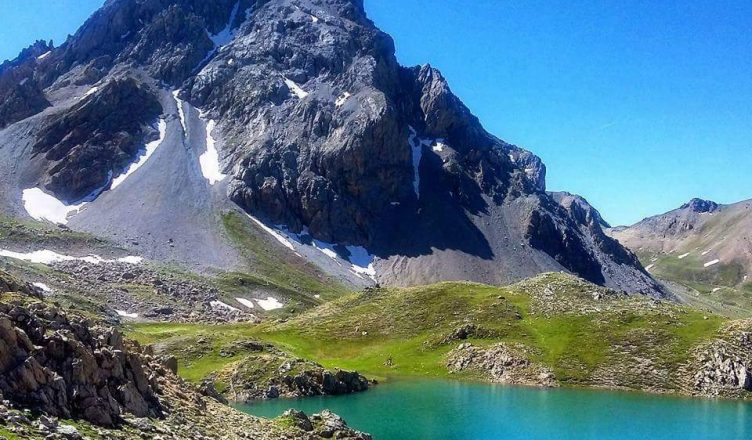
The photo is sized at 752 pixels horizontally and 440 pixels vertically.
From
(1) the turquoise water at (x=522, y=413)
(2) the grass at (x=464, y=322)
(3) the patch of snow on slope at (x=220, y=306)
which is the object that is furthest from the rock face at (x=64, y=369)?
(3) the patch of snow on slope at (x=220, y=306)

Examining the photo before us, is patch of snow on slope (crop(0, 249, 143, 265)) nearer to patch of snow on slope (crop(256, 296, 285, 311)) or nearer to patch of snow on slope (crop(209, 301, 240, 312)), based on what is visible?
patch of snow on slope (crop(209, 301, 240, 312))

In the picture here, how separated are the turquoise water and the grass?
9.76 meters

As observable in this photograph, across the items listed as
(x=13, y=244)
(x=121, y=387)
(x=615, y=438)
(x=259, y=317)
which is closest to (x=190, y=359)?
(x=615, y=438)

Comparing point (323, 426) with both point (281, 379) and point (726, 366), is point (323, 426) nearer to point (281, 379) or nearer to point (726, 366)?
point (281, 379)

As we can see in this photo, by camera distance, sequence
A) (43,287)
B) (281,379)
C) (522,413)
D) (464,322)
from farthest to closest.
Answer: (43,287)
(464,322)
(281,379)
(522,413)

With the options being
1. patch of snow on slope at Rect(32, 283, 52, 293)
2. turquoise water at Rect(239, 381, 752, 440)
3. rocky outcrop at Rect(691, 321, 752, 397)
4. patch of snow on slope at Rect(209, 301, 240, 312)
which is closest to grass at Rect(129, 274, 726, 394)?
rocky outcrop at Rect(691, 321, 752, 397)

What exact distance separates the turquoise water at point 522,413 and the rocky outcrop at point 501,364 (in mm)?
4852

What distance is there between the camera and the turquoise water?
5684cm

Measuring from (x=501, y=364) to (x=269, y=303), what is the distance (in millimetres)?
95032

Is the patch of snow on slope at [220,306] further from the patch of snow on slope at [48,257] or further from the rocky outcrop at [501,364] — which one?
the rocky outcrop at [501,364]

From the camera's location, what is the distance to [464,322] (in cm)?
10419

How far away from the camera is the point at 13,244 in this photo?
166125 mm

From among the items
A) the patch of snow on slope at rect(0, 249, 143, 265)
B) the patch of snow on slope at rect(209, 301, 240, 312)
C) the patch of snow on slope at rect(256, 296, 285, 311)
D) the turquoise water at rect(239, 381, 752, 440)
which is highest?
the patch of snow on slope at rect(0, 249, 143, 265)

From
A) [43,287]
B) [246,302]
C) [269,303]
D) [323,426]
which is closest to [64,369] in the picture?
[323,426]
